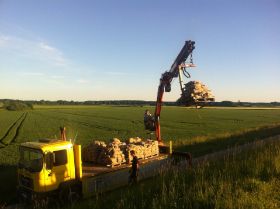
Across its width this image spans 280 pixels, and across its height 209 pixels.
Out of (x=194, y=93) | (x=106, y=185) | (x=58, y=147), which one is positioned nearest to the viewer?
(x=58, y=147)

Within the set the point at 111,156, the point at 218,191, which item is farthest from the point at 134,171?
the point at 218,191

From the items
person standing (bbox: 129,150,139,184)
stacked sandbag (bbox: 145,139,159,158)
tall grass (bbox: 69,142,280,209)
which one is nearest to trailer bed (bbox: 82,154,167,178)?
person standing (bbox: 129,150,139,184)

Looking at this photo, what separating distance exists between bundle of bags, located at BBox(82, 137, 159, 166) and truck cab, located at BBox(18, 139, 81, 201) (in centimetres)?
166

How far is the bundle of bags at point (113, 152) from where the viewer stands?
13.2 metres

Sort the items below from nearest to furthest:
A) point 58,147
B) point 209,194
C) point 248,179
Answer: point 209,194
point 248,179
point 58,147

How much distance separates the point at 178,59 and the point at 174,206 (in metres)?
10.9

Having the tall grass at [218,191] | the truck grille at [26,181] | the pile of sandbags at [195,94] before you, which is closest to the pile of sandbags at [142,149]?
the pile of sandbags at [195,94]

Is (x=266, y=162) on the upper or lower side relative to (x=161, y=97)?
lower

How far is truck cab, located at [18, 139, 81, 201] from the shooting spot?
1084cm

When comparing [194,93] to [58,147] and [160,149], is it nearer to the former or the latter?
[160,149]

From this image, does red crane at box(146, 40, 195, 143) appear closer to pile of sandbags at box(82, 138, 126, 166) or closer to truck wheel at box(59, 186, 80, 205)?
pile of sandbags at box(82, 138, 126, 166)

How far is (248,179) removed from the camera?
6797 mm

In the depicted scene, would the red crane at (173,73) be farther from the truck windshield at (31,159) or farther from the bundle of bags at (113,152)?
the truck windshield at (31,159)

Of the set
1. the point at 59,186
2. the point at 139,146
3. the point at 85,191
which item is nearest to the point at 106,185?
the point at 85,191
